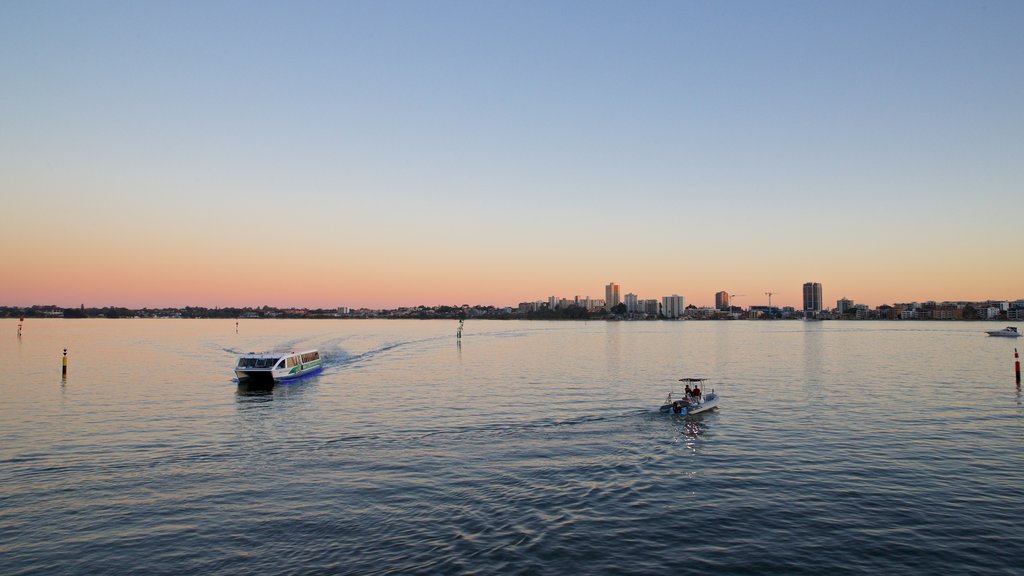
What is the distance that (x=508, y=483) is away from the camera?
2770cm

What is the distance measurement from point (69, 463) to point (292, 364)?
42480 mm

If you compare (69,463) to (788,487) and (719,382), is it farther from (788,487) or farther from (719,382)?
(719,382)

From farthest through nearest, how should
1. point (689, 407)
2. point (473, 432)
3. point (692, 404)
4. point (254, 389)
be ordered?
point (254, 389) < point (692, 404) < point (689, 407) < point (473, 432)

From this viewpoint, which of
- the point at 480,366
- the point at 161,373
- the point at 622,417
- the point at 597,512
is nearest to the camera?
the point at 597,512

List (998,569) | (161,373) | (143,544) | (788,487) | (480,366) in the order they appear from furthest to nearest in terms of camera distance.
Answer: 1. (480,366)
2. (161,373)
3. (788,487)
4. (143,544)
5. (998,569)

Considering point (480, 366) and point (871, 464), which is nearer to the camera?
point (871, 464)

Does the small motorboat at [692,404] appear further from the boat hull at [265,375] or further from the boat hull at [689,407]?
the boat hull at [265,375]

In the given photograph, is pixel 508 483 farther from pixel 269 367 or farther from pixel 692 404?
pixel 269 367

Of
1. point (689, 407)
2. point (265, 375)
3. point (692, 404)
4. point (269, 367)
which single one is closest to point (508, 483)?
point (689, 407)

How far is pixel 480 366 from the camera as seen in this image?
91062 millimetres

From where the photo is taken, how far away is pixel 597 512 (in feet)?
80.0

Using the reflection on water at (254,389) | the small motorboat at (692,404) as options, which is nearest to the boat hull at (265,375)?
the reflection on water at (254,389)

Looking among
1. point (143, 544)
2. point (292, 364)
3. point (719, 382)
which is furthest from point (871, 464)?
point (292, 364)

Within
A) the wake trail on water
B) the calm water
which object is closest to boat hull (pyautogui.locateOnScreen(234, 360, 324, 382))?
the calm water
